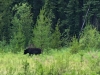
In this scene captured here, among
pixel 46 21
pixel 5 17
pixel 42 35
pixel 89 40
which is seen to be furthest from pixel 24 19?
pixel 89 40

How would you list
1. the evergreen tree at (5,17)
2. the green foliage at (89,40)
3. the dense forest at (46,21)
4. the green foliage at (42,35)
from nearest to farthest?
the green foliage at (89,40), the green foliage at (42,35), the dense forest at (46,21), the evergreen tree at (5,17)

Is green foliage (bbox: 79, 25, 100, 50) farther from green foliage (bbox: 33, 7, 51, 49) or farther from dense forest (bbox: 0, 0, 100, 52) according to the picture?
green foliage (bbox: 33, 7, 51, 49)

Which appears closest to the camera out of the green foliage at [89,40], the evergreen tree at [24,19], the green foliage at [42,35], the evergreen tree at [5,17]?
the green foliage at [89,40]

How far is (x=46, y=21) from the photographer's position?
30.8 meters

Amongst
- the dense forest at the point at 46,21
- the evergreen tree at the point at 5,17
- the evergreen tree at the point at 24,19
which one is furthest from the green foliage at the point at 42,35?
the evergreen tree at the point at 5,17

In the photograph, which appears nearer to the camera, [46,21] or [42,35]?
[42,35]

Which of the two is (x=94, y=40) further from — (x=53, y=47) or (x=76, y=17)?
(x=76, y=17)

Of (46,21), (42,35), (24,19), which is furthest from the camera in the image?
(24,19)

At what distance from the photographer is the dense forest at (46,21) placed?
30.5 m

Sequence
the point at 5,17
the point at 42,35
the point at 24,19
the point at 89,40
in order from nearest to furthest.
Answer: the point at 42,35
the point at 89,40
the point at 24,19
the point at 5,17

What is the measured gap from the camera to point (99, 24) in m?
48.4

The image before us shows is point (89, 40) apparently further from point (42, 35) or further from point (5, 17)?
point (5, 17)

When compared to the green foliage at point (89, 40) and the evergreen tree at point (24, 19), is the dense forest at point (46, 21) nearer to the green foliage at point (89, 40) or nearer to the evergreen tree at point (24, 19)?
the evergreen tree at point (24, 19)

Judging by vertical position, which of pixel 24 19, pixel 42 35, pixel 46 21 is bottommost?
pixel 42 35
